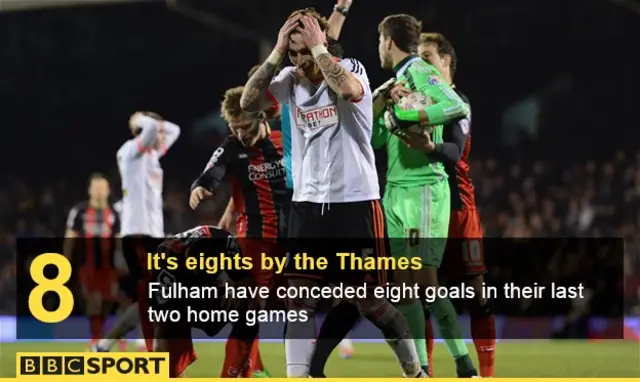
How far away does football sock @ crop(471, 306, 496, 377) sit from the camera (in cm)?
661

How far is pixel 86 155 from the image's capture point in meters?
14.0

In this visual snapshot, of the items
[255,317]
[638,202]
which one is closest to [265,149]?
[255,317]

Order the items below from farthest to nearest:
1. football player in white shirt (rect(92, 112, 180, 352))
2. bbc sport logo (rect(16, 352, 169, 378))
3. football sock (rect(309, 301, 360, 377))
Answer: football player in white shirt (rect(92, 112, 180, 352)), football sock (rect(309, 301, 360, 377)), bbc sport logo (rect(16, 352, 169, 378))

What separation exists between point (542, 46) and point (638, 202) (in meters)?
Result: 2.82

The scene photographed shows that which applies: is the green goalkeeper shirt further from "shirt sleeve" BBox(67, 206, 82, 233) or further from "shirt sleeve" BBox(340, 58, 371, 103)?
"shirt sleeve" BBox(67, 206, 82, 233)

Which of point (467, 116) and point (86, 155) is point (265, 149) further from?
point (86, 155)

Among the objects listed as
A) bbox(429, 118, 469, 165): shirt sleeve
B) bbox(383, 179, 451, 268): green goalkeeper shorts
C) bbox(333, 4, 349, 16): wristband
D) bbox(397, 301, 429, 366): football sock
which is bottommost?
bbox(397, 301, 429, 366): football sock

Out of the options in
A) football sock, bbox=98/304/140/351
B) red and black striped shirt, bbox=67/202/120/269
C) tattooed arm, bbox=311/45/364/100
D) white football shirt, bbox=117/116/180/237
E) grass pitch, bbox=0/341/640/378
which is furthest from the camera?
red and black striped shirt, bbox=67/202/120/269

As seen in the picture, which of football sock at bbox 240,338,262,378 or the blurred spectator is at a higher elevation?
the blurred spectator

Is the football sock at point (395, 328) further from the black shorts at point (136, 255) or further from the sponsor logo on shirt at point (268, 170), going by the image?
the black shorts at point (136, 255)

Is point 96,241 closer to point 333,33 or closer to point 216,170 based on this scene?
point 216,170

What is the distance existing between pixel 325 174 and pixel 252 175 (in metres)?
1.01

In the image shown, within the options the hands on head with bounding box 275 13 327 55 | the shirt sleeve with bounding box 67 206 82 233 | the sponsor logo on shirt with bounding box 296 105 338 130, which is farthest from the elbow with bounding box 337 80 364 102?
the shirt sleeve with bounding box 67 206 82 233

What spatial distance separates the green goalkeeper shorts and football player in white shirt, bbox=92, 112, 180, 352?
4.92 feet
